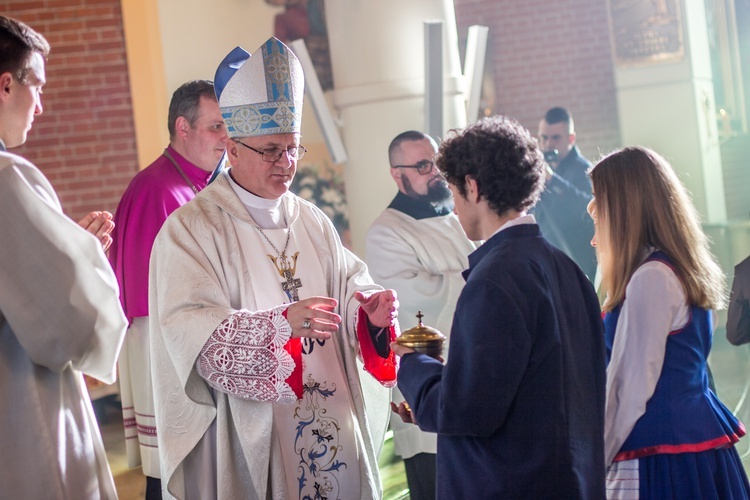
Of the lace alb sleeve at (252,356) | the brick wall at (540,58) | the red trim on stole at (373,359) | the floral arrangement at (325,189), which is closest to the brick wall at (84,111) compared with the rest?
the floral arrangement at (325,189)

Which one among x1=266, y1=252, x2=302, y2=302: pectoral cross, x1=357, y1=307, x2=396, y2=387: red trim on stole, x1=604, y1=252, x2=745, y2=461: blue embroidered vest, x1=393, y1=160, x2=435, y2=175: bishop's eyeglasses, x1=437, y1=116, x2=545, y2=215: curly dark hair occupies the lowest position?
x1=604, y1=252, x2=745, y2=461: blue embroidered vest

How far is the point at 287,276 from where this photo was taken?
2988 millimetres

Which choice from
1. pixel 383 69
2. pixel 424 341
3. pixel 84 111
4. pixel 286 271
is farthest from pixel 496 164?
pixel 84 111

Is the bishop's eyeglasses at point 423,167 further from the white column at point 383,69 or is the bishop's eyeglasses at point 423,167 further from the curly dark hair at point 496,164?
the curly dark hair at point 496,164

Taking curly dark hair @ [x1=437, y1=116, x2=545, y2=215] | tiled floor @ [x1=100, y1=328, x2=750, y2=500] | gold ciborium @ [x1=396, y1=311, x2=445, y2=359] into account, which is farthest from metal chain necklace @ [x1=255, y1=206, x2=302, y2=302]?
tiled floor @ [x1=100, y1=328, x2=750, y2=500]

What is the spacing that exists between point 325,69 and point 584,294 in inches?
265

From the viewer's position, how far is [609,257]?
10.0ft

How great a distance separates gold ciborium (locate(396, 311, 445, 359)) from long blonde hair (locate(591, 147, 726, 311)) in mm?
893

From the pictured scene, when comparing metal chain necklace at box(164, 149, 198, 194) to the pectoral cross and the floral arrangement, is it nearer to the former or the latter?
the pectoral cross

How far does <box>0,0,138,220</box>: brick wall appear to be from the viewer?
6891 millimetres

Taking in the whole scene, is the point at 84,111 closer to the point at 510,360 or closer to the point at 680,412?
the point at 680,412

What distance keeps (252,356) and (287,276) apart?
0.47 m

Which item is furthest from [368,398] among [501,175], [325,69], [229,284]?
[325,69]

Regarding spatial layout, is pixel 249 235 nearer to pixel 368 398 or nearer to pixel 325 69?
pixel 368 398
